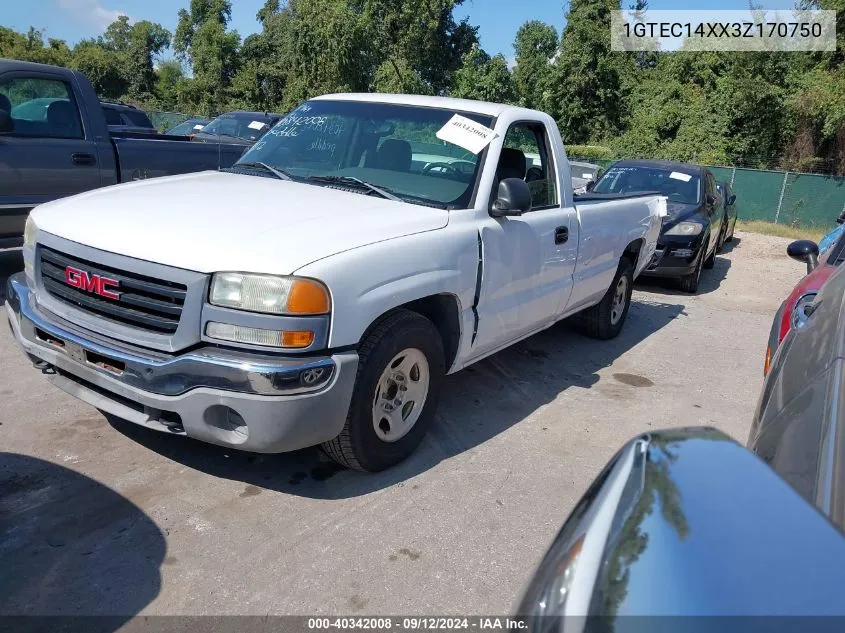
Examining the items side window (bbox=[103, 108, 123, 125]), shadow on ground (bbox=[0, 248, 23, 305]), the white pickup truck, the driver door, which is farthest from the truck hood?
side window (bbox=[103, 108, 123, 125])

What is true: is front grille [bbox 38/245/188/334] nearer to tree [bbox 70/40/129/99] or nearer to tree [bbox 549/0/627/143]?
tree [bbox 549/0/627/143]

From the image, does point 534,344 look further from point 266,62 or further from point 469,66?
point 266,62

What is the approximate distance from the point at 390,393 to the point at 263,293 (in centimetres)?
104

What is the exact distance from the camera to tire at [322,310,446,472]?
341 cm

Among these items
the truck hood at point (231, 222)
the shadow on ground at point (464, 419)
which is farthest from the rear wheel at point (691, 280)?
the truck hood at point (231, 222)

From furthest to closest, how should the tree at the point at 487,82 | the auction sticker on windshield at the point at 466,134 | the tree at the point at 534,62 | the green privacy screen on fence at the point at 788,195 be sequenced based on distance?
the tree at the point at 534,62
the tree at the point at 487,82
the green privacy screen on fence at the point at 788,195
the auction sticker on windshield at the point at 466,134

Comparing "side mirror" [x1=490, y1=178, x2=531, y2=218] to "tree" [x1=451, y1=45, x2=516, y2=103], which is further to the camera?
"tree" [x1=451, y1=45, x2=516, y2=103]

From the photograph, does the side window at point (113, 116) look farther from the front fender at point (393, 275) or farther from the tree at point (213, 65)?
the tree at point (213, 65)

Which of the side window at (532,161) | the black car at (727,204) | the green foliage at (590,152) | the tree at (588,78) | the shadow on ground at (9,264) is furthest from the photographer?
the tree at (588,78)

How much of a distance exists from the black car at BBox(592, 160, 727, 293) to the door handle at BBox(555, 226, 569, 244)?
4987 mm

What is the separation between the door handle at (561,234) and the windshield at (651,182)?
618cm

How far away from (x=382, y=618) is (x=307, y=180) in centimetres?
265

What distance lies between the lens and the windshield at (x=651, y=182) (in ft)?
35.4

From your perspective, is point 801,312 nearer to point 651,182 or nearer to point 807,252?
point 807,252
